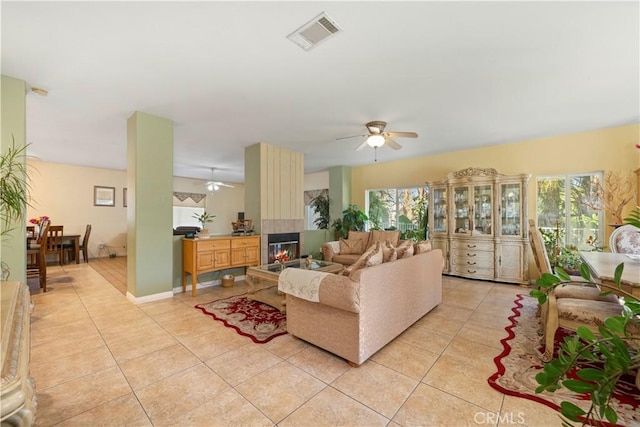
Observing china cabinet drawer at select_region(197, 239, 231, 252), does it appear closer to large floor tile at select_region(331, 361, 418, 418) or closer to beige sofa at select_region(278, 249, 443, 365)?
beige sofa at select_region(278, 249, 443, 365)

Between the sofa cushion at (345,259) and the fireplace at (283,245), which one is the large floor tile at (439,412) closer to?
the sofa cushion at (345,259)

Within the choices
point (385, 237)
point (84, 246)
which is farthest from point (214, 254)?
point (84, 246)

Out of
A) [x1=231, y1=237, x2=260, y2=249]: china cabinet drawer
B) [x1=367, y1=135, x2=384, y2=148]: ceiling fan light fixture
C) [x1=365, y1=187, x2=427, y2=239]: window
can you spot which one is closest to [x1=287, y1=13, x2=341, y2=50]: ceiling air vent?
[x1=367, y1=135, x2=384, y2=148]: ceiling fan light fixture

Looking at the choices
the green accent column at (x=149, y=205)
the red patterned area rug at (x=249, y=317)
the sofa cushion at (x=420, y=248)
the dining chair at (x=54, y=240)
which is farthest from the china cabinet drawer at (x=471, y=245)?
the dining chair at (x=54, y=240)

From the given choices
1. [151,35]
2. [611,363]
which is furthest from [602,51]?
[151,35]

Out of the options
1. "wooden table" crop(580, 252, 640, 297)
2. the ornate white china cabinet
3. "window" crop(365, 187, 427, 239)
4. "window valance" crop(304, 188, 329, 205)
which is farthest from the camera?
"window valance" crop(304, 188, 329, 205)

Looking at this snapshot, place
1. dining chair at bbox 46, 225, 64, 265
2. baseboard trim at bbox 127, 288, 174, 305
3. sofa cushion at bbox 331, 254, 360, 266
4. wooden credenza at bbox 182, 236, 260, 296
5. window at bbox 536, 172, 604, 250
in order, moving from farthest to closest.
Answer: dining chair at bbox 46, 225, 64, 265 < sofa cushion at bbox 331, 254, 360, 266 < window at bbox 536, 172, 604, 250 < wooden credenza at bbox 182, 236, 260, 296 < baseboard trim at bbox 127, 288, 174, 305

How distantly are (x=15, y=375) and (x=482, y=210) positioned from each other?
5912 millimetres

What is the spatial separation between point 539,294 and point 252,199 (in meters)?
4.85

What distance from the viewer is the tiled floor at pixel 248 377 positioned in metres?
1.66

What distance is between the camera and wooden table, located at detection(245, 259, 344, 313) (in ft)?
10.9

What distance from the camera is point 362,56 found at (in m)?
2.47
